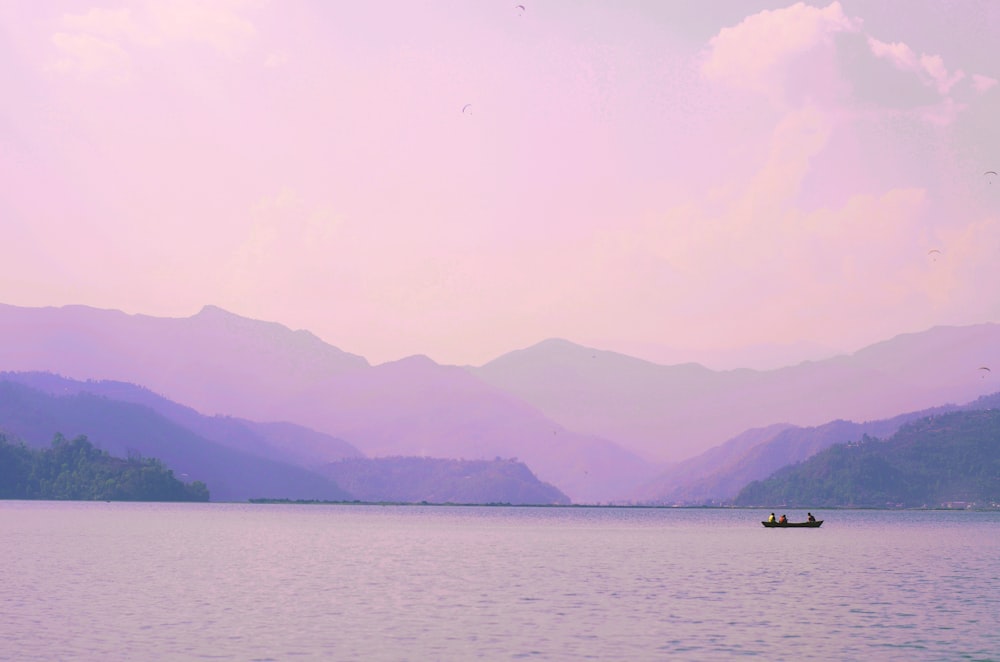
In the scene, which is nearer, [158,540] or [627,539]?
[158,540]

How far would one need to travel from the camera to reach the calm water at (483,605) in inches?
2180

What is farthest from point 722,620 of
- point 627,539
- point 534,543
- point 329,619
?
point 627,539

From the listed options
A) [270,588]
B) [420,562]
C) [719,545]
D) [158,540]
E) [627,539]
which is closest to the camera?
[270,588]

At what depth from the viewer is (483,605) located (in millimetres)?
73812

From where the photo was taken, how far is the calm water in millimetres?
55375

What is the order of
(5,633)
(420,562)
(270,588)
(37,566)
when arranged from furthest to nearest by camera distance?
(420,562), (37,566), (270,588), (5,633)

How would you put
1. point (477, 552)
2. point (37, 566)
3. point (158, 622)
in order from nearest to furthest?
point (158, 622)
point (37, 566)
point (477, 552)

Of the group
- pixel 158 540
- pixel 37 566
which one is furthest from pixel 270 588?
pixel 158 540

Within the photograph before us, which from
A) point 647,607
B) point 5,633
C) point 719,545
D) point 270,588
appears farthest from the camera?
point 719,545

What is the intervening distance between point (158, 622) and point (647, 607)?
2934 centimetres

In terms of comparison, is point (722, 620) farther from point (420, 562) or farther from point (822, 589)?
point (420, 562)

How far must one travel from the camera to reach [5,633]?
57094 mm

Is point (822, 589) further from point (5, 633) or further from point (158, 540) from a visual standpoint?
point (158, 540)

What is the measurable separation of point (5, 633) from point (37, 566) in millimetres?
45671
